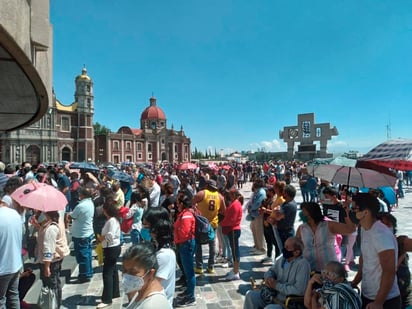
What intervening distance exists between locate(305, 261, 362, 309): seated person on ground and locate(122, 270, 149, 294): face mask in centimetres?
160

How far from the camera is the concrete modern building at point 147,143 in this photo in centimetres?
6341

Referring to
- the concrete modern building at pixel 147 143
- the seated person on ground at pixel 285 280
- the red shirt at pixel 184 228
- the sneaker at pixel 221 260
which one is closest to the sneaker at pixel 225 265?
the sneaker at pixel 221 260

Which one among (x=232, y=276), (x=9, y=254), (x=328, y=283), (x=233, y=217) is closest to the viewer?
(x=328, y=283)

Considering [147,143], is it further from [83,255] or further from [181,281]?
[181,281]

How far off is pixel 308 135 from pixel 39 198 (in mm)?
54524

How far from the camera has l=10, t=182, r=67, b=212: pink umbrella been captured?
332 cm

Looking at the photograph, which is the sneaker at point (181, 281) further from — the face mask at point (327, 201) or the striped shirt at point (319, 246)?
the face mask at point (327, 201)

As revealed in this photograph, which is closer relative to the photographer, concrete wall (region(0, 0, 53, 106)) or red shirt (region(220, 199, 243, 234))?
concrete wall (region(0, 0, 53, 106))

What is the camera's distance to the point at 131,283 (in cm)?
180

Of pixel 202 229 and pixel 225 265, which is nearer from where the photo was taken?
pixel 202 229

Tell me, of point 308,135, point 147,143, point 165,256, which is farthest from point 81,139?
point 165,256

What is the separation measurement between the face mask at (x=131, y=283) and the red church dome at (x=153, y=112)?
77562 mm

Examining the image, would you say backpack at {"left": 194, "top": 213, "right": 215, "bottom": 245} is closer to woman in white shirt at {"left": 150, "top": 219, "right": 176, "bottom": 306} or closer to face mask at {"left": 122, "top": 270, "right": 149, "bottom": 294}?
woman in white shirt at {"left": 150, "top": 219, "right": 176, "bottom": 306}

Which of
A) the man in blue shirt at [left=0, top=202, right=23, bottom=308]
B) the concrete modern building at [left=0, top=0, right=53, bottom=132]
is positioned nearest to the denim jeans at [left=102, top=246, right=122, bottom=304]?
the man in blue shirt at [left=0, top=202, right=23, bottom=308]
